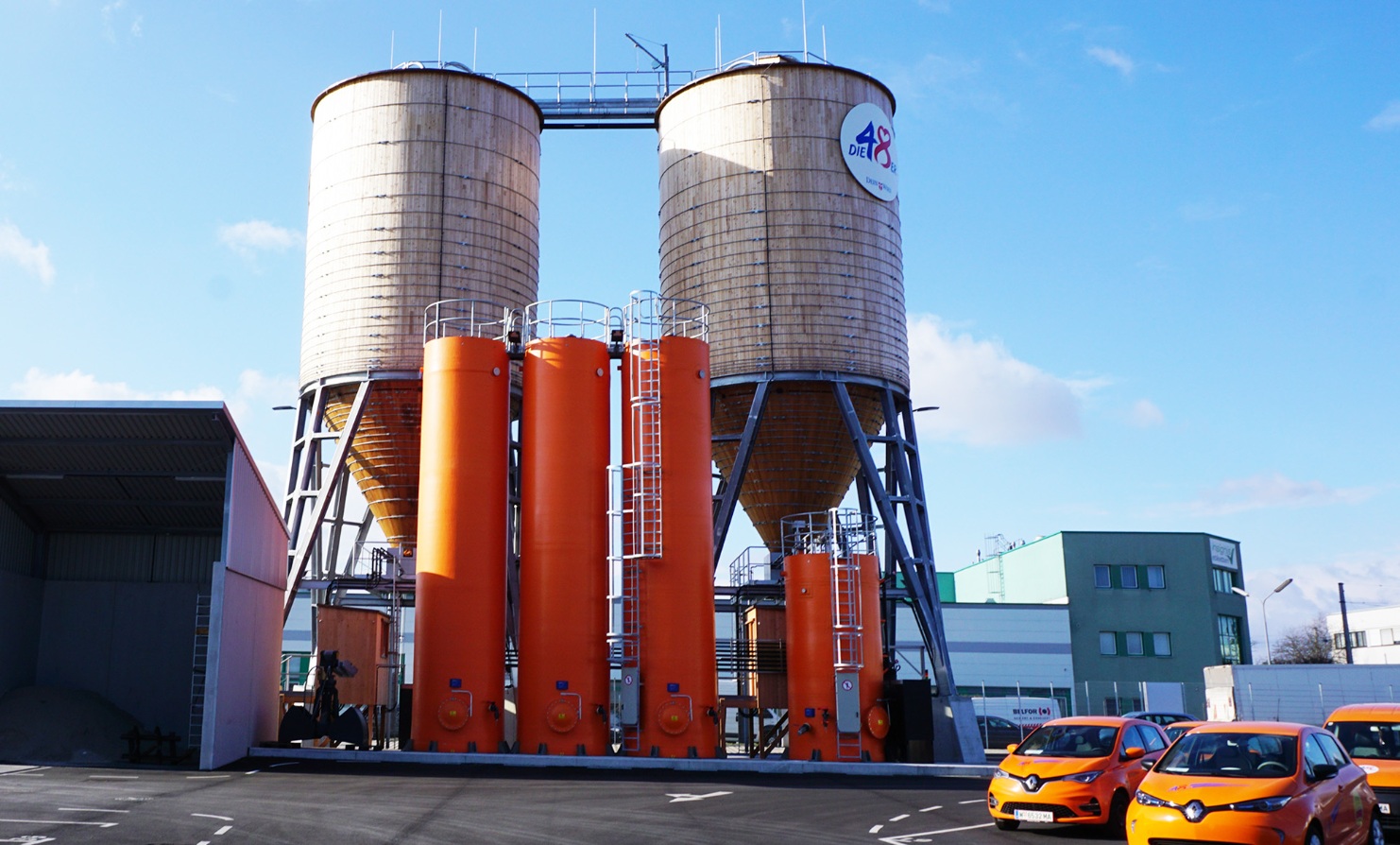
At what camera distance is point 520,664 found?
25.8 metres

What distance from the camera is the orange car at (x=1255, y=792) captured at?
11.3 m

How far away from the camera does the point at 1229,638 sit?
54.7 m

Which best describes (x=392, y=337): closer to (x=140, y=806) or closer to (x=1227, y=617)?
(x=140, y=806)

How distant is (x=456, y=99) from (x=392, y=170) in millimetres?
2484

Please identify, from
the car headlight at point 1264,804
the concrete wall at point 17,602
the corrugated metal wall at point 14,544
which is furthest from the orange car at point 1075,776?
the corrugated metal wall at point 14,544

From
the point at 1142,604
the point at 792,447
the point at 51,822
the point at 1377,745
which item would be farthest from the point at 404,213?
the point at 1142,604

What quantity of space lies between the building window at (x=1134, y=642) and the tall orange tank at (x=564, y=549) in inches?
1365

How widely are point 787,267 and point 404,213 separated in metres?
9.53

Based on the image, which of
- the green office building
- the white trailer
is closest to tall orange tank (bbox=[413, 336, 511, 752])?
the white trailer

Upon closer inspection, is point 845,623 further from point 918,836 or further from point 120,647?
point 120,647

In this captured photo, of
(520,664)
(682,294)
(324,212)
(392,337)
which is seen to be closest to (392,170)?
(324,212)

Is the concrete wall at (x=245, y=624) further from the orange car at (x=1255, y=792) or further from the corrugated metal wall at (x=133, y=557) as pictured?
the orange car at (x=1255, y=792)

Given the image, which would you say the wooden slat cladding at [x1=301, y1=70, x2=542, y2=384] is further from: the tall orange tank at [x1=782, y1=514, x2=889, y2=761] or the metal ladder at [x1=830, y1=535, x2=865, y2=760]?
the metal ladder at [x1=830, y1=535, x2=865, y2=760]

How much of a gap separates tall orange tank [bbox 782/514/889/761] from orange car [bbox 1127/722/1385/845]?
44.5 ft
